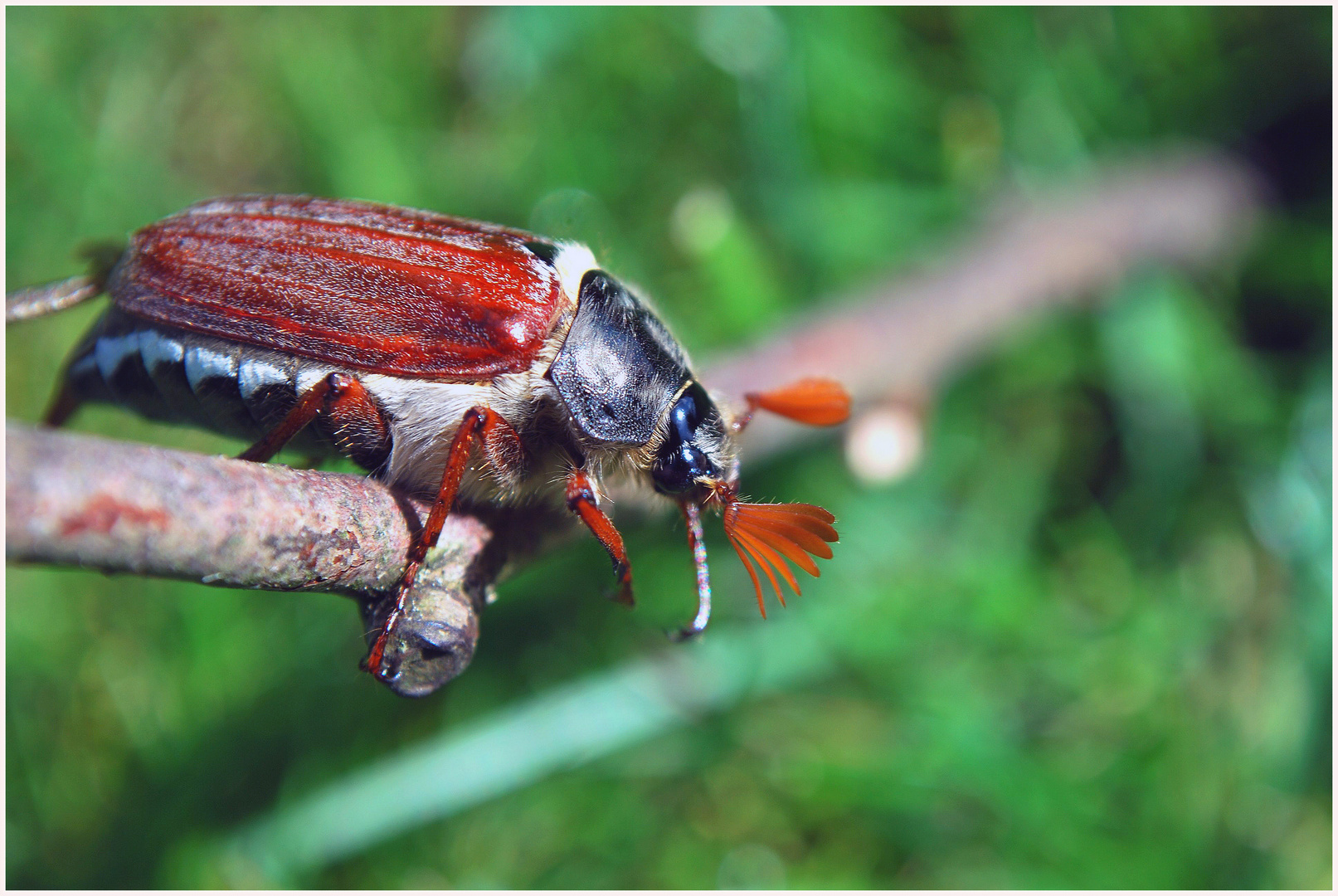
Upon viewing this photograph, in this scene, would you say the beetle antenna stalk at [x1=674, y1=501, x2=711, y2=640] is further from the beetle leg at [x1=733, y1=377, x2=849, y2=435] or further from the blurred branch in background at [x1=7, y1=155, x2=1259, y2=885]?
the blurred branch in background at [x1=7, y1=155, x2=1259, y2=885]

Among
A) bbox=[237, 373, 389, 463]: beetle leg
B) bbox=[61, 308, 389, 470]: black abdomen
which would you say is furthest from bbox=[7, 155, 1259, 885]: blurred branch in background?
bbox=[61, 308, 389, 470]: black abdomen

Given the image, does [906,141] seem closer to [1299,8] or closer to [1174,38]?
[1174,38]

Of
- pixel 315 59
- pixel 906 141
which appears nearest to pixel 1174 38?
pixel 906 141

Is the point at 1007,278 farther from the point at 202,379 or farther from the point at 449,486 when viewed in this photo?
the point at 202,379

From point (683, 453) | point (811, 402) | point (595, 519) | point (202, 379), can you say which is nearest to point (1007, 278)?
point (811, 402)

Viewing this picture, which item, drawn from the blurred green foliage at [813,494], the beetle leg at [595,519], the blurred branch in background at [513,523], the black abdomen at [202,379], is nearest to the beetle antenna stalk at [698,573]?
the beetle leg at [595,519]

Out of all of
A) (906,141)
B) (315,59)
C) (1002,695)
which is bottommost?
(1002,695)
